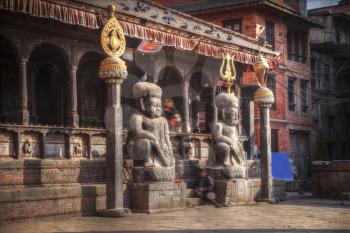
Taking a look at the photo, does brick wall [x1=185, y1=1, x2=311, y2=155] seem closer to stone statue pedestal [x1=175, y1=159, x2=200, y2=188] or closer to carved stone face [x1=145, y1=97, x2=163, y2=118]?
stone statue pedestal [x1=175, y1=159, x2=200, y2=188]

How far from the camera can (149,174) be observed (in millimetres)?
13914

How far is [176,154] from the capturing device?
18.2 metres

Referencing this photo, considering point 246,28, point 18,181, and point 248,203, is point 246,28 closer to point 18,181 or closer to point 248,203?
point 248,203

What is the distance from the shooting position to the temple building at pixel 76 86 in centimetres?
1292

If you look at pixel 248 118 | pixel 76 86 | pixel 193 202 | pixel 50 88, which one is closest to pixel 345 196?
pixel 248 118

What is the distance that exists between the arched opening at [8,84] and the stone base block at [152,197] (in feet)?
17.1

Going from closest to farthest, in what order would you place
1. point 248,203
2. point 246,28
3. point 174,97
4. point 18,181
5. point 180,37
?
point 18,181
point 248,203
point 180,37
point 174,97
point 246,28

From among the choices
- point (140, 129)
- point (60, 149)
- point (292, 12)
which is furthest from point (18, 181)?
point (292, 12)

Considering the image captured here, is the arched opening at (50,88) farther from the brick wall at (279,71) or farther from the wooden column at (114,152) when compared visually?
the brick wall at (279,71)

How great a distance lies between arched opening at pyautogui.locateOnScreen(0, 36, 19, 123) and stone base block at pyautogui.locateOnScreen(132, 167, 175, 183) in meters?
4.83

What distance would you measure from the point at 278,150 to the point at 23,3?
935 inches

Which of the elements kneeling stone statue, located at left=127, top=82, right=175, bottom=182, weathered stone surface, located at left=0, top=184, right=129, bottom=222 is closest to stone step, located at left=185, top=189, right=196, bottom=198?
kneeling stone statue, located at left=127, top=82, right=175, bottom=182

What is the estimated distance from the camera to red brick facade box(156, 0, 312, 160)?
33.8m

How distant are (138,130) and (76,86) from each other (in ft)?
13.9
